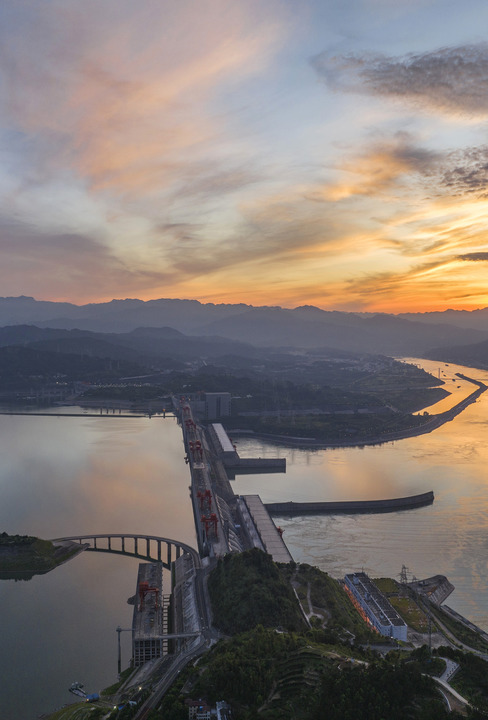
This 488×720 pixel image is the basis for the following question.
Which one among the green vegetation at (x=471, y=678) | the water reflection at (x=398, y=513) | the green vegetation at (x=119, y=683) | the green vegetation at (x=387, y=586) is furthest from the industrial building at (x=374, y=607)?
the green vegetation at (x=119, y=683)

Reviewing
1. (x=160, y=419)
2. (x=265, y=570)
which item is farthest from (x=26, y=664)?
(x=160, y=419)

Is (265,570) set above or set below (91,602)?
above

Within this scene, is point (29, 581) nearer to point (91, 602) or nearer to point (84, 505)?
point (91, 602)

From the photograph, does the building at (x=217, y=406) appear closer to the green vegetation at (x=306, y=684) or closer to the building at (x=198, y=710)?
the green vegetation at (x=306, y=684)

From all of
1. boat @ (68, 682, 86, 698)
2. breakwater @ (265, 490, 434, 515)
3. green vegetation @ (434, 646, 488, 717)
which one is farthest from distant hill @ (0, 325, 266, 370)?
green vegetation @ (434, 646, 488, 717)

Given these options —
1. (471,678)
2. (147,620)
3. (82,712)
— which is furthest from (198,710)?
(147,620)

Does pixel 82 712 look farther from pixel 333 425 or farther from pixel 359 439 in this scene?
pixel 333 425
